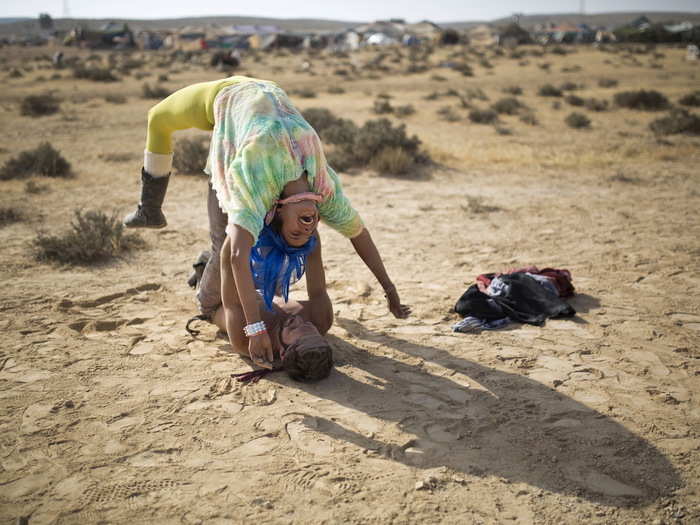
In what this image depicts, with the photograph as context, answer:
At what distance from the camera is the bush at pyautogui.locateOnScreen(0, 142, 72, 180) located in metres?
7.93

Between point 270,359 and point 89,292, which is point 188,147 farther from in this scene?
point 270,359

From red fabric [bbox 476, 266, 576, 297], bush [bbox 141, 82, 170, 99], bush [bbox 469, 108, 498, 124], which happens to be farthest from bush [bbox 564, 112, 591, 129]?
bush [bbox 141, 82, 170, 99]

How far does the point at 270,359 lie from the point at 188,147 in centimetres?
653

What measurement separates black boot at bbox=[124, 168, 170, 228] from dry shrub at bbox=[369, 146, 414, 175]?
478 cm

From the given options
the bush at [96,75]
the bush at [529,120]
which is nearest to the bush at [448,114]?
the bush at [529,120]

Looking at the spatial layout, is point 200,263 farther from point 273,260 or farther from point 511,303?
point 511,303

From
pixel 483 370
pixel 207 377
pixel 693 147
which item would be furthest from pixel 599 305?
pixel 693 147

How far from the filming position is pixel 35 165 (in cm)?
796

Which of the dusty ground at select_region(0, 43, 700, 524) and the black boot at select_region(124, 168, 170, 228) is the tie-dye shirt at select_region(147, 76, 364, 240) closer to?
the black boot at select_region(124, 168, 170, 228)

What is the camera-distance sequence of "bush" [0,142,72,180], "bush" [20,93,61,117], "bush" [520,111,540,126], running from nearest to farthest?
"bush" [0,142,72,180] → "bush" [520,111,540,126] → "bush" [20,93,61,117]

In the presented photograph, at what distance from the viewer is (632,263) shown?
16.2 feet

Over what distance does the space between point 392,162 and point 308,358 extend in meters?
5.53

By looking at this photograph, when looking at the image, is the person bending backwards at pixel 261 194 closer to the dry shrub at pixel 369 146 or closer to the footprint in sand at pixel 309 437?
the footprint in sand at pixel 309 437

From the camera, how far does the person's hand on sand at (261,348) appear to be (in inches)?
107
